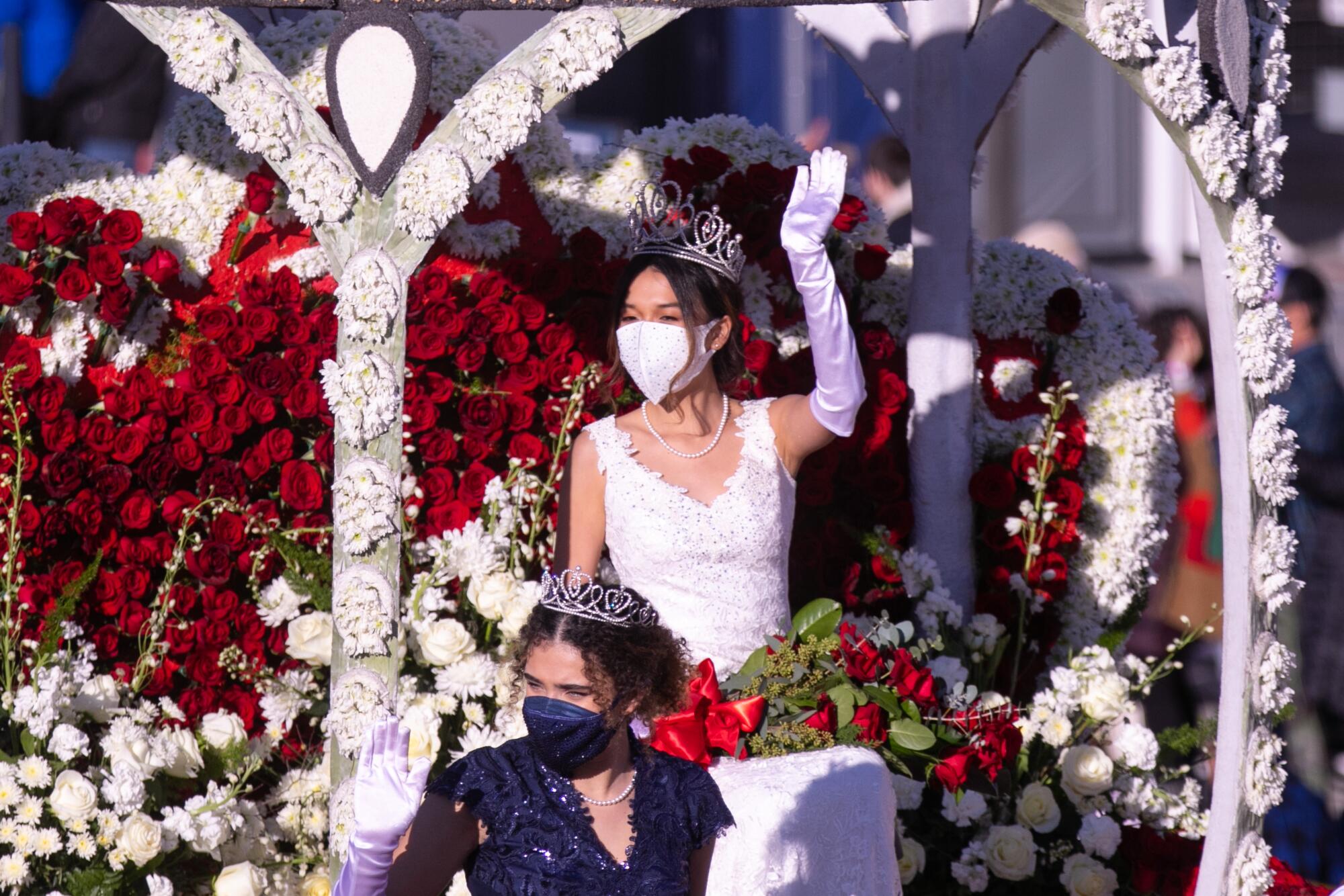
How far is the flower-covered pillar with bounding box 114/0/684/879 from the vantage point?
311 centimetres

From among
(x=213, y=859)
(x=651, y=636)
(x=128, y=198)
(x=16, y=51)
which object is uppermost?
(x=16, y=51)

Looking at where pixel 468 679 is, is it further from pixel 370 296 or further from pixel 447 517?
pixel 370 296

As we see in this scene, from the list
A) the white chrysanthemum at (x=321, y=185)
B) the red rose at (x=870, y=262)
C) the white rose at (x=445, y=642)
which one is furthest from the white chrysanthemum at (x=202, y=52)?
the red rose at (x=870, y=262)

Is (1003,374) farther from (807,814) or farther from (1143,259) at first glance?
(1143,259)

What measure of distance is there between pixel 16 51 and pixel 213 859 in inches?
141

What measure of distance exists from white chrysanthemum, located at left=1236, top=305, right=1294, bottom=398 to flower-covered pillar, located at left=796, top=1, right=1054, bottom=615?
3.41 feet

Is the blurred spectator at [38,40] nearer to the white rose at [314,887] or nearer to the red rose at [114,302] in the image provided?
the red rose at [114,302]

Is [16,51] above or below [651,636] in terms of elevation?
above

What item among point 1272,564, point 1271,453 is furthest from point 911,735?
point 1271,453

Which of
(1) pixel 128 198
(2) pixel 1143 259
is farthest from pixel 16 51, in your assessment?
(2) pixel 1143 259

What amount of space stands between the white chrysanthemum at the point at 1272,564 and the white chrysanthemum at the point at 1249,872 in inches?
21.3

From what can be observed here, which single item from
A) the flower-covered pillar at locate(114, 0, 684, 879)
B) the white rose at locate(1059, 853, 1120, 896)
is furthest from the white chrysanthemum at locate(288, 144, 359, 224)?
the white rose at locate(1059, 853, 1120, 896)

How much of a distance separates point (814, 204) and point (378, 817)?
1703 mm

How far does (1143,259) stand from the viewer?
11.0m
